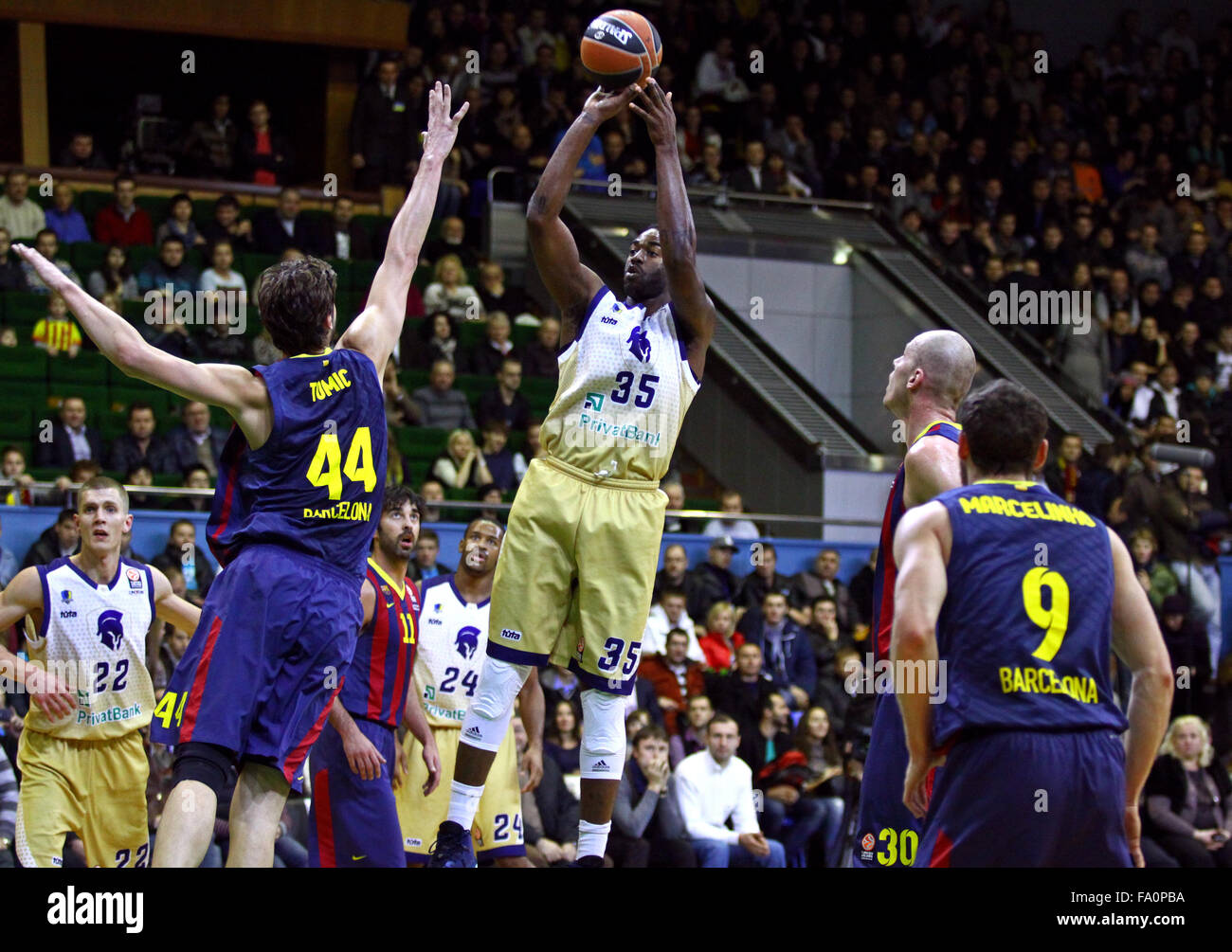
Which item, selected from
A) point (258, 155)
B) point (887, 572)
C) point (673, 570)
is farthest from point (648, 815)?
point (258, 155)

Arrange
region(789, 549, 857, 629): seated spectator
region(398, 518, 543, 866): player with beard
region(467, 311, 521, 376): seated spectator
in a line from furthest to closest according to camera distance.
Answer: region(467, 311, 521, 376): seated spectator < region(789, 549, 857, 629): seated spectator < region(398, 518, 543, 866): player with beard

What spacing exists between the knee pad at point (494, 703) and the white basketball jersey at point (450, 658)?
72.7 inches

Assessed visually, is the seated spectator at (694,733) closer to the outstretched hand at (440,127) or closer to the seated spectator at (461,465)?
the seated spectator at (461,465)

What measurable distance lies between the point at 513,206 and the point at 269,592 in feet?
41.4

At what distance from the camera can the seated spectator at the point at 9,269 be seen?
13.9 meters

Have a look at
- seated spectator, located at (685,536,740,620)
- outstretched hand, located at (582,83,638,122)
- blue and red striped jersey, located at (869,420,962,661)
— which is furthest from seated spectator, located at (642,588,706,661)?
outstretched hand, located at (582,83,638,122)

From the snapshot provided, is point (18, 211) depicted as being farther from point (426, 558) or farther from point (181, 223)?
point (426, 558)

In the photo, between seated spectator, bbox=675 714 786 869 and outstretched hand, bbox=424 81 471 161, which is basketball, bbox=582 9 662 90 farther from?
seated spectator, bbox=675 714 786 869

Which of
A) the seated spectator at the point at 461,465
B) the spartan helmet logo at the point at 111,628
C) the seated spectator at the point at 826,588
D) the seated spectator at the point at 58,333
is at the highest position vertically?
the seated spectator at the point at 58,333

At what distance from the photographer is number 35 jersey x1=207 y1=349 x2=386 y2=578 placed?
5.39 meters

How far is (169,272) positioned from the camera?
46.5ft

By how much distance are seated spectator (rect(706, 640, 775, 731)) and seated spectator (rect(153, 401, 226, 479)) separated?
13.8ft

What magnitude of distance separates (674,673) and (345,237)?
6029 mm

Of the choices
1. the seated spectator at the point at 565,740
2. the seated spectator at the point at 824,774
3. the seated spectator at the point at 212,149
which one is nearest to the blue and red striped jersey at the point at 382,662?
the seated spectator at the point at 565,740
